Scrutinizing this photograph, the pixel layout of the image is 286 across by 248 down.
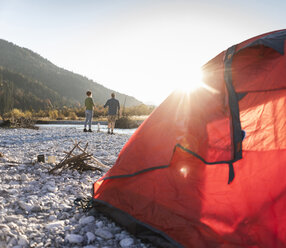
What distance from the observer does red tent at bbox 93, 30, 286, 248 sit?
2.02m

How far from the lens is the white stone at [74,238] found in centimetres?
212

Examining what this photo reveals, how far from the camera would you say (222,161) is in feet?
6.77

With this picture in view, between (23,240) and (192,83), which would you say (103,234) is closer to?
(23,240)

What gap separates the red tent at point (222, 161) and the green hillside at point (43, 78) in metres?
62.5

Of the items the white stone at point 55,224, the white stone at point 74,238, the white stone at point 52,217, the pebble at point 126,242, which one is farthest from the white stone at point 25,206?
the pebble at point 126,242

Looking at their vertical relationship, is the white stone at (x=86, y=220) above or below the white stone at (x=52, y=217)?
above

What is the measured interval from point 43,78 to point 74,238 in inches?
3381

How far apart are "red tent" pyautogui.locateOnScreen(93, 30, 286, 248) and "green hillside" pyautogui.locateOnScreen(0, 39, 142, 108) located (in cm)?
6252

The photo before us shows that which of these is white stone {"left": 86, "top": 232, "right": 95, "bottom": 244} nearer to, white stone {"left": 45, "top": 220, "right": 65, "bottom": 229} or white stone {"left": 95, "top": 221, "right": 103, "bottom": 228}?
white stone {"left": 95, "top": 221, "right": 103, "bottom": 228}

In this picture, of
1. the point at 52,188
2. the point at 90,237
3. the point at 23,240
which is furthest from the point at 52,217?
the point at 52,188

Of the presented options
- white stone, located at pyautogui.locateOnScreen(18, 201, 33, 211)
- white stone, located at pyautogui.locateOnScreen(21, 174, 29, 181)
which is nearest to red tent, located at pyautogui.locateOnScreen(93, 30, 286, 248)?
white stone, located at pyautogui.locateOnScreen(18, 201, 33, 211)

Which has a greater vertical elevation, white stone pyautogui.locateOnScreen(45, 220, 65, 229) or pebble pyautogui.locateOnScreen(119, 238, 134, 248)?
pebble pyautogui.locateOnScreen(119, 238, 134, 248)

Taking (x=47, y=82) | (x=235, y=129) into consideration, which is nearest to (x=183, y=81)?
(x=235, y=129)

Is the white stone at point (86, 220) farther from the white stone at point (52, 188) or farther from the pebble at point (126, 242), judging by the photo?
the white stone at point (52, 188)
